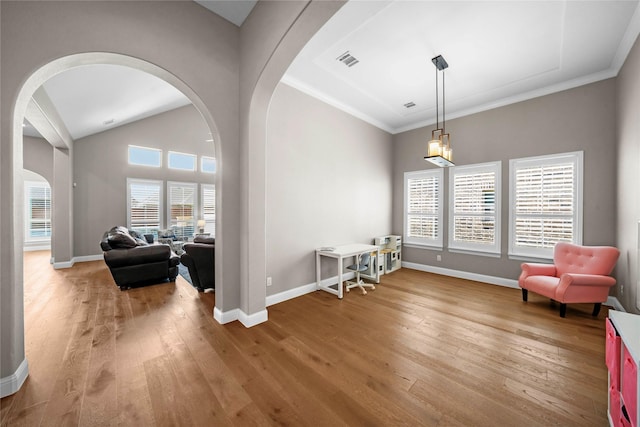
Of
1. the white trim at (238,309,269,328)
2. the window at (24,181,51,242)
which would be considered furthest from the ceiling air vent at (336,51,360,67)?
the window at (24,181,51,242)

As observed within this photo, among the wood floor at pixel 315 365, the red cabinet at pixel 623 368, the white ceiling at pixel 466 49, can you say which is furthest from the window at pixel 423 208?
the red cabinet at pixel 623 368

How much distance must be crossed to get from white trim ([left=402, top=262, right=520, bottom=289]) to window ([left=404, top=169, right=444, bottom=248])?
493 mm

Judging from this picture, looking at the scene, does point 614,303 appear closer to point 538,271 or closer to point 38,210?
point 538,271

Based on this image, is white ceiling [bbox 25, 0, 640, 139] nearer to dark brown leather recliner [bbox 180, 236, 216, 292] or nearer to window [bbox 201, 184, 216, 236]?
dark brown leather recliner [bbox 180, 236, 216, 292]

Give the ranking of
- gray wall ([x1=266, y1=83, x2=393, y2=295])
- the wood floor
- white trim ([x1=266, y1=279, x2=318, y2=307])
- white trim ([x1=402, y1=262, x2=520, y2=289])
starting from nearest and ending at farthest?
the wood floor, white trim ([x1=266, y1=279, x2=318, y2=307]), gray wall ([x1=266, y1=83, x2=393, y2=295]), white trim ([x1=402, y1=262, x2=520, y2=289])

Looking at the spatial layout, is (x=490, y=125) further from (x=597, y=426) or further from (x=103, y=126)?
(x=103, y=126)

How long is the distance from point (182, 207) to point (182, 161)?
157cm

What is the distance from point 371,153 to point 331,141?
1.23 m

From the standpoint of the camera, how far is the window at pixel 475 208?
4.29 m

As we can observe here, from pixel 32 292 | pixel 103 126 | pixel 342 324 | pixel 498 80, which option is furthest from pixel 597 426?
pixel 103 126

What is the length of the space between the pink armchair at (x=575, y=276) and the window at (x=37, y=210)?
42.8ft

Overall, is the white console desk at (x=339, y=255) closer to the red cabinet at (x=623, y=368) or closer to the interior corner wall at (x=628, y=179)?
the red cabinet at (x=623, y=368)

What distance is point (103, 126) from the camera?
19.5ft

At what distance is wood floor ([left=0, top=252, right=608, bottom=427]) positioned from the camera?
153 cm
